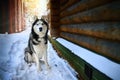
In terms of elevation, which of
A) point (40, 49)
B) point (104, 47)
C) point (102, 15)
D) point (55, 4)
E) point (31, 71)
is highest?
point (55, 4)

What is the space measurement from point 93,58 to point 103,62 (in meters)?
0.50

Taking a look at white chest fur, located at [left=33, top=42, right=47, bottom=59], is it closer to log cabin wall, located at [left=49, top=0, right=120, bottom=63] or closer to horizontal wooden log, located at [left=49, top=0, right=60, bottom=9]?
log cabin wall, located at [left=49, top=0, right=120, bottom=63]

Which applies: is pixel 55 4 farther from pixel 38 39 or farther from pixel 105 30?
pixel 105 30

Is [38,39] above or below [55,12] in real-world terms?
below

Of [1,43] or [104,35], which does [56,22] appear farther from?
[104,35]

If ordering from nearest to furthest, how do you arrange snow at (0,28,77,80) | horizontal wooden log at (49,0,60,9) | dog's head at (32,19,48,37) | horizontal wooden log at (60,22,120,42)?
1. horizontal wooden log at (60,22,120,42)
2. snow at (0,28,77,80)
3. dog's head at (32,19,48,37)
4. horizontal wooden log at (49,0,60,9)

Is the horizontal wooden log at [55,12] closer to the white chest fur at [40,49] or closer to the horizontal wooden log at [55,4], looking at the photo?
the horizontal wooden log at [55,4]

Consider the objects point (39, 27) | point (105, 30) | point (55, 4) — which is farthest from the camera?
point (55, 4)

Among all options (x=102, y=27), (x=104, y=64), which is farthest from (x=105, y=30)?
(x=104, y=64)

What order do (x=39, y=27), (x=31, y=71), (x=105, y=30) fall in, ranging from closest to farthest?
(x=105, y=30) < (x=31, y=71) < (x=39, y=27)

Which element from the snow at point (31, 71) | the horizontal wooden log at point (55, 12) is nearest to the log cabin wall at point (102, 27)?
the snow at point (31, 71)

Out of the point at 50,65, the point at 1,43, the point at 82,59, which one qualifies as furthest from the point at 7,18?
the point at 82,59

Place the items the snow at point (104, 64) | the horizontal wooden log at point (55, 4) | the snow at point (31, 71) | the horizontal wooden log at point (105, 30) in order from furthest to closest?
the horizontal wooden log at point (55, 4) → the snow at point (31, 71) → the horizontal wooden log at point (105, 30) → the snow at point (104, 64)

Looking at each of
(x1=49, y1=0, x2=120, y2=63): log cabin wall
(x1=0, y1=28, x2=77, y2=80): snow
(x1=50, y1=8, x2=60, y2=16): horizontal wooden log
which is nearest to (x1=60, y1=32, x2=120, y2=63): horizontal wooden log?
(x1=49, y1=0, x2=120, y2=63): log cabin wall
